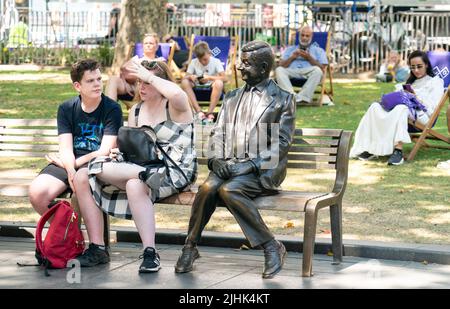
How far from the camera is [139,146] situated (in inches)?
301

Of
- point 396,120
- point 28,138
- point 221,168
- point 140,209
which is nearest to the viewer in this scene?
point 221,168

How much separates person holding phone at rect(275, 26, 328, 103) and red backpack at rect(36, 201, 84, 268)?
10.9 meters

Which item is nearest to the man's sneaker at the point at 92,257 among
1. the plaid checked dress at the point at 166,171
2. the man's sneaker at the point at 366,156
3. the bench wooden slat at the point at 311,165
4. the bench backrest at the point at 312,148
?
the plaid checked dress at the point at 166,171

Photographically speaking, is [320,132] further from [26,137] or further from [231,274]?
[26,137]

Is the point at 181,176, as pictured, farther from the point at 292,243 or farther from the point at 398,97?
the point at 398,97

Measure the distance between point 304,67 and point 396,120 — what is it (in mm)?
6115

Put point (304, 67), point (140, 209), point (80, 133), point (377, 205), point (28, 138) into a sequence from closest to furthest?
point (140, 209), point (80, 133), point (28, 138), point (377, 205), point (304, 67)

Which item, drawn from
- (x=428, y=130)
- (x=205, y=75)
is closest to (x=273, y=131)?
(x=428, y=130)

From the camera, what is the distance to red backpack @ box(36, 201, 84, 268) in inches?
293

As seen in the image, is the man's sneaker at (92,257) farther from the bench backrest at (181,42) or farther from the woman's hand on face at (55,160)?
the bench backrest at (181,42)

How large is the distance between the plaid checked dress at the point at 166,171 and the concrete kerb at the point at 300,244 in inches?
27.2

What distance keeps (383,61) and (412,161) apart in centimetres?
1317

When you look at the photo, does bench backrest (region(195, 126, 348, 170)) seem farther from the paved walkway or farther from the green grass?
the green grass

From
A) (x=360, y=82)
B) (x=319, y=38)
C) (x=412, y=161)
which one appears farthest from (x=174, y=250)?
(x=360, y=82)
